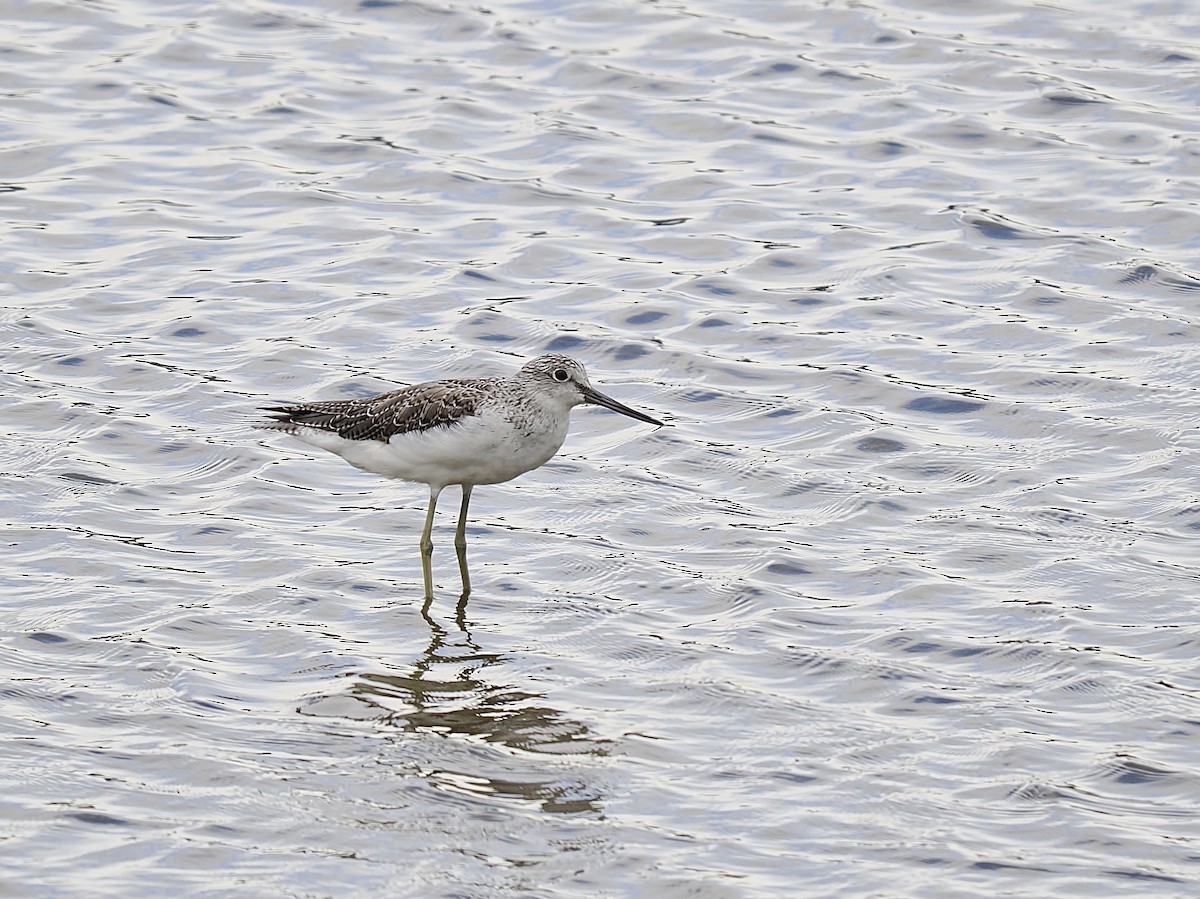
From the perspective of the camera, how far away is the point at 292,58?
2009 centimetres

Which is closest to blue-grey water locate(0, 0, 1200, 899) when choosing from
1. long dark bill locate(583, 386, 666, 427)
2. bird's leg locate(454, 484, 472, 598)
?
bird's leg locate(454, 484, 472, 598)

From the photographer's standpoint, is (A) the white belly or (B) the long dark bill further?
(B) the long dark bill

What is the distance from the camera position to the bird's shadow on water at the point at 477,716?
30.2 ft

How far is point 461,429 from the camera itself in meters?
11.5

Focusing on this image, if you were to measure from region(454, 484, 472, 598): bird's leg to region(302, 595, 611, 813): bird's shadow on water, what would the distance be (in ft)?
1.93

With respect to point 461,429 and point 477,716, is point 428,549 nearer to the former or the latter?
point 461,429

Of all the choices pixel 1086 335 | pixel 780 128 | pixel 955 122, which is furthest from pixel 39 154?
pixel 1086 335

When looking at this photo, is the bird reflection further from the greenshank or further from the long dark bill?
the long dark bill

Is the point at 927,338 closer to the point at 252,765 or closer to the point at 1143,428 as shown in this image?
the point at 1143,428

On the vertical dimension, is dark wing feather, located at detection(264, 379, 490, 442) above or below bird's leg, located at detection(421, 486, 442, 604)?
above

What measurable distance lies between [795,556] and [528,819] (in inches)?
130

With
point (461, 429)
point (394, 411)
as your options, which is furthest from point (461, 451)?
point (394, 411)

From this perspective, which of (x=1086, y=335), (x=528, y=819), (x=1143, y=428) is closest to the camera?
(x=528, y=819)

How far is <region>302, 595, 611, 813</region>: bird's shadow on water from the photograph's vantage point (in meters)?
9.21
